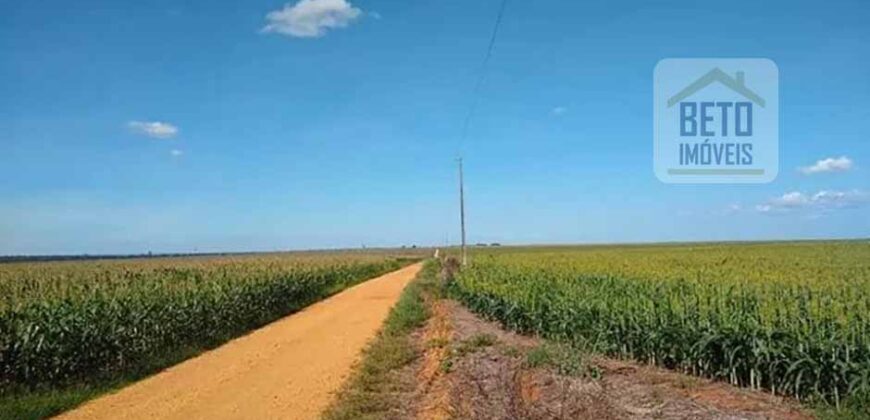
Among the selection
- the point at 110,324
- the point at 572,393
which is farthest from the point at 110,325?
the point at 572,393

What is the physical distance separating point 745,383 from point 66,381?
11.4 metres

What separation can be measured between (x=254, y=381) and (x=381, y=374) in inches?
88.8

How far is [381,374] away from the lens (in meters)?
13.9

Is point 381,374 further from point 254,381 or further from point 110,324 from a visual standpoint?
point 110,324

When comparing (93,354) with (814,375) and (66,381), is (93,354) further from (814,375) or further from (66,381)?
(814,375)

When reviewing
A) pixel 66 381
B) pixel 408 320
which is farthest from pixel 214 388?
pixel 408 320

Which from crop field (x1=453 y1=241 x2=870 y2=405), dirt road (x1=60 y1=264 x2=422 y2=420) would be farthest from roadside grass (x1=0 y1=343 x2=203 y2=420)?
crop field (x1=453 y1=241 x2=870 y2=405)

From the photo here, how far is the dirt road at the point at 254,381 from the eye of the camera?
11.0 m

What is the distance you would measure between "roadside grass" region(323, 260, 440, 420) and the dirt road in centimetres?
31

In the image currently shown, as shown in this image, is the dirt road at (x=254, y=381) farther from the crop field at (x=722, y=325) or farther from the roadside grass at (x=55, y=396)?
the crop field at (x=722, y=325)

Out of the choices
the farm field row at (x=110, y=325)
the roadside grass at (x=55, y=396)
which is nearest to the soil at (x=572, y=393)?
the roadside grass at (x=55, y=396)

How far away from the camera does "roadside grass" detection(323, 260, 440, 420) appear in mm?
10727

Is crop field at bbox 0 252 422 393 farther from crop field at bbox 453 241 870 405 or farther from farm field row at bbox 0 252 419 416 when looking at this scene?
crop field at bbox 453 241 870 405

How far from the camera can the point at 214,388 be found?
508 inches
